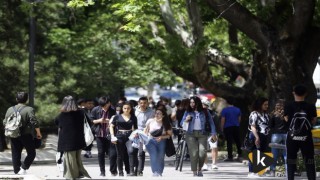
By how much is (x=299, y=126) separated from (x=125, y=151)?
18.4 ft

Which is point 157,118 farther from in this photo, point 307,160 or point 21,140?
point 307,160

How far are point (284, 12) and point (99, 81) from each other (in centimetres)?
2377

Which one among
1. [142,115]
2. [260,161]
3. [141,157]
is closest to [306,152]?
[260,161]

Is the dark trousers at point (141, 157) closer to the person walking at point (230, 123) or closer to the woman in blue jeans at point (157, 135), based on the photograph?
the woman in blue jeans at point (157, 135)

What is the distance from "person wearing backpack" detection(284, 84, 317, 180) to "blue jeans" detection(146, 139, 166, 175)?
15.0ft

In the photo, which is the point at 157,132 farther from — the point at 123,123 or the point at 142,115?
the point at 142,115

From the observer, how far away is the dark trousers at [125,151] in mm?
19953

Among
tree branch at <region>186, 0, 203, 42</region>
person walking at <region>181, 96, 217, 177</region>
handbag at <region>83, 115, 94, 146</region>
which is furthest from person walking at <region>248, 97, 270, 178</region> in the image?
tree branch at <region>186, 0, 203, 42</region>

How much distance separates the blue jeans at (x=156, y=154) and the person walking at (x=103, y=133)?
92 centimetres

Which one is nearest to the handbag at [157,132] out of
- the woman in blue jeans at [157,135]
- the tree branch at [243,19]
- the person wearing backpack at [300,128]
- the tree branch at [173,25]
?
the woman in blue jeans at [157,135]

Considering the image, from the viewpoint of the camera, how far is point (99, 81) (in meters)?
46.5

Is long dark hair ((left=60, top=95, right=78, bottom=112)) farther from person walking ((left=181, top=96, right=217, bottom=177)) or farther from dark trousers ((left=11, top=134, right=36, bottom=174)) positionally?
person walking ((left=181, top=96, right=217, bottom=177))

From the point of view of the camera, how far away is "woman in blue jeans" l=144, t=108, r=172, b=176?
19.7 m

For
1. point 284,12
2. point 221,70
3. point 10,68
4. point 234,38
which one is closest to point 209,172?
point 284,12
